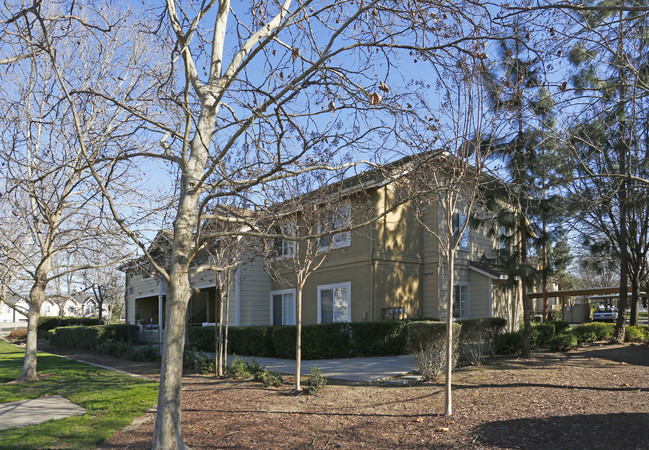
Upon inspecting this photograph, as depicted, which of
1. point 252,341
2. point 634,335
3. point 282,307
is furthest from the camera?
→ point 282,307

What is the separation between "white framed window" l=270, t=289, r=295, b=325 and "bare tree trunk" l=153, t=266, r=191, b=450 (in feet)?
49.0

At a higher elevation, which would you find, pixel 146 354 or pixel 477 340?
pixel 477 340

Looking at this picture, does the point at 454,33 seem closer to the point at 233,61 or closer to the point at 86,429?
the point at 233,61

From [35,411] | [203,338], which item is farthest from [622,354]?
[35,411]

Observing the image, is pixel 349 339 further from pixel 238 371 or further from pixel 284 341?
pixel 238 371

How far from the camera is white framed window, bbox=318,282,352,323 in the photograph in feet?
59.9

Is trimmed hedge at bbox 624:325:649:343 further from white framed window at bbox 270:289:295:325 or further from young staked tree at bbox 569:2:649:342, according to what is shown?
white framed window at bbox 270:289:295:325

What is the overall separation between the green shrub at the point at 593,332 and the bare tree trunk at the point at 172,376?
14.5 m

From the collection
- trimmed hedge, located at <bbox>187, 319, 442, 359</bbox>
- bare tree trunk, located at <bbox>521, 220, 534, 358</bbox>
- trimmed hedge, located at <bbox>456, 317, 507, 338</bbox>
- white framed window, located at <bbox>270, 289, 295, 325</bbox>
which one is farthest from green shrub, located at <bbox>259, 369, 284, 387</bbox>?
white framed window, located at <bbox>270, 289, 295, 325</bbox>

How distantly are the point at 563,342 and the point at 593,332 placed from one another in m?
3.67

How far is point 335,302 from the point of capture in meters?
18.9

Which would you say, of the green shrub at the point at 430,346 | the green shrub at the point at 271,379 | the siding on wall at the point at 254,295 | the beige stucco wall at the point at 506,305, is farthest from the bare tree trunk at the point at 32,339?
the beige stucco wall at the point at 506,305

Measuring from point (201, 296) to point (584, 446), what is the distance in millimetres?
24920

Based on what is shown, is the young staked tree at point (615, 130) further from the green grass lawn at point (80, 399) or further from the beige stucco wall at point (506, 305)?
the green grass lawn at point (80, 399)
